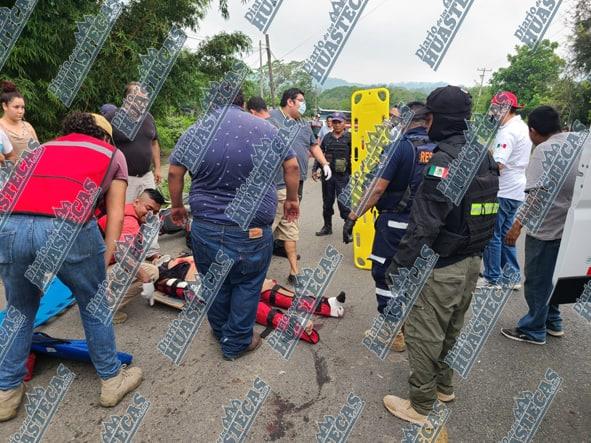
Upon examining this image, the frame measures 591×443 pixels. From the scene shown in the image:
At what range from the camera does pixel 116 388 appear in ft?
7.52

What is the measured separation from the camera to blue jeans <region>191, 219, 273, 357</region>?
2.45 meters

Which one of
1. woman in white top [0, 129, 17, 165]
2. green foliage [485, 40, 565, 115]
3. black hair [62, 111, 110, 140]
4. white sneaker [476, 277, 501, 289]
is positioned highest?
green foliage [485, 40, 565, 115]

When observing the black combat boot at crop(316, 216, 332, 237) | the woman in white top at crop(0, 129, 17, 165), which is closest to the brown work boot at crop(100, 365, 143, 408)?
the woman in white top at crop(0, 129, 17, 165)

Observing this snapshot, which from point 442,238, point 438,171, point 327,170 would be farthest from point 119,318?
point 327,170

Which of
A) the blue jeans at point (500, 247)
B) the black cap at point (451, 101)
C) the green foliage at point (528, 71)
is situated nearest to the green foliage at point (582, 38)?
the green foliage at point (528, 71)

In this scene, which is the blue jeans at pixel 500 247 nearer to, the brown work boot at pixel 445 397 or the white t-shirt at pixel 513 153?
the white t-shirt at pixel 513 153

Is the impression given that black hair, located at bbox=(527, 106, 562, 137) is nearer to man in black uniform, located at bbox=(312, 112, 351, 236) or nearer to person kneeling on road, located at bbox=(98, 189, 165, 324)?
man in black uniform, located at bbox=(312, 112, 351, 236)

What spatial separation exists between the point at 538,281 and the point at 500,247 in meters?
1.09

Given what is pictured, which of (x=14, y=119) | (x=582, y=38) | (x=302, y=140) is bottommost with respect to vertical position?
(x=14, y=119)

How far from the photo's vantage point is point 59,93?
6926 mm

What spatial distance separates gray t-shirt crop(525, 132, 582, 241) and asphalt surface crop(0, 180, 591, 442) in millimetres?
937

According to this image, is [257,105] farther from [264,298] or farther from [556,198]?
[556,198]

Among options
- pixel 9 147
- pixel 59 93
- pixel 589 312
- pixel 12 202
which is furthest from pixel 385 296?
pixel 59 93

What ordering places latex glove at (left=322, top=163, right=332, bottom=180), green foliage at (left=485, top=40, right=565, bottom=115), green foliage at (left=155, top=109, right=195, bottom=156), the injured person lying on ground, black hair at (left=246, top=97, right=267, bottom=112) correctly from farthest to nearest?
green foliage at (left=485, top=40, right=565, bottom=115) → green foliage at (left=155, top=109, right=195, bottom=156) → latex glove at (left=322, top=163, right=332, bottom=180) → black hair at (left=246, top=97, right=267, bottom=112) → the injured person lying on ground
